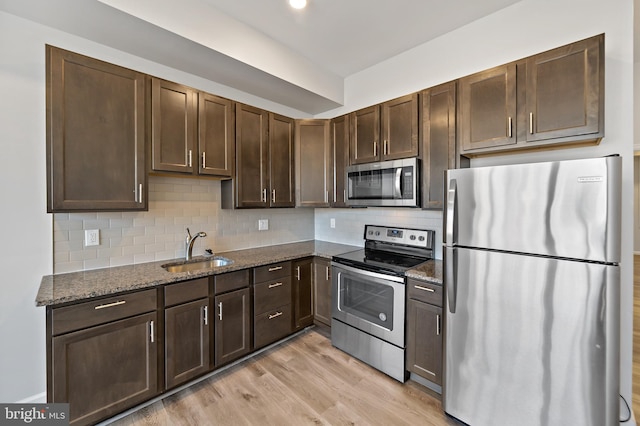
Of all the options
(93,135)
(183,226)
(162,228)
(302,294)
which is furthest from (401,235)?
(93,135)

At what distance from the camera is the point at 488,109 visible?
200 centimetres

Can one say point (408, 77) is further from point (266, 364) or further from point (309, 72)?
point (266, 364)

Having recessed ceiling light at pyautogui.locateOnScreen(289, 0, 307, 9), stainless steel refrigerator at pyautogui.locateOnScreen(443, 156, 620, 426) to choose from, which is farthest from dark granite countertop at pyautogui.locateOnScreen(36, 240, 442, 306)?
recessed ceiling light at pyautogui.locateOnScreen(289, 0, 307, 9)

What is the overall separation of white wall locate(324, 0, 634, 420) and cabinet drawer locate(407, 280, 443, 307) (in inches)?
43.1

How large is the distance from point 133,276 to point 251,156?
1.47 metres

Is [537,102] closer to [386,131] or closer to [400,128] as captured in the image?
[400,128]

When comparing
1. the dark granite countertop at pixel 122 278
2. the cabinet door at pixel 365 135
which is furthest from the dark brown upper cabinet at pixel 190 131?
the cabinet door at pixel 365 135

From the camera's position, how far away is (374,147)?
2736mm

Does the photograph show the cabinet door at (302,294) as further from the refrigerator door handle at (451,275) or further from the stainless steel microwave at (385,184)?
the refrigerator door handle at (451,275)

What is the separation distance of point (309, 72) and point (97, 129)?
198 centimetres

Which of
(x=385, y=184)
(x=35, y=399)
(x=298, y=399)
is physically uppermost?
(x=385, y=184)

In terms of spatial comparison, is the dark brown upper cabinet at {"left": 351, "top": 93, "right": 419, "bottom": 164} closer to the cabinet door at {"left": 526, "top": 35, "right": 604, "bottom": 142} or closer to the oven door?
the cabinet door at {"left": 526, "top": 35, "right": 604, "bottom": 142}

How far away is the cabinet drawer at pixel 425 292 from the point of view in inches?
79.0

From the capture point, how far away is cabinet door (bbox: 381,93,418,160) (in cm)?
245
